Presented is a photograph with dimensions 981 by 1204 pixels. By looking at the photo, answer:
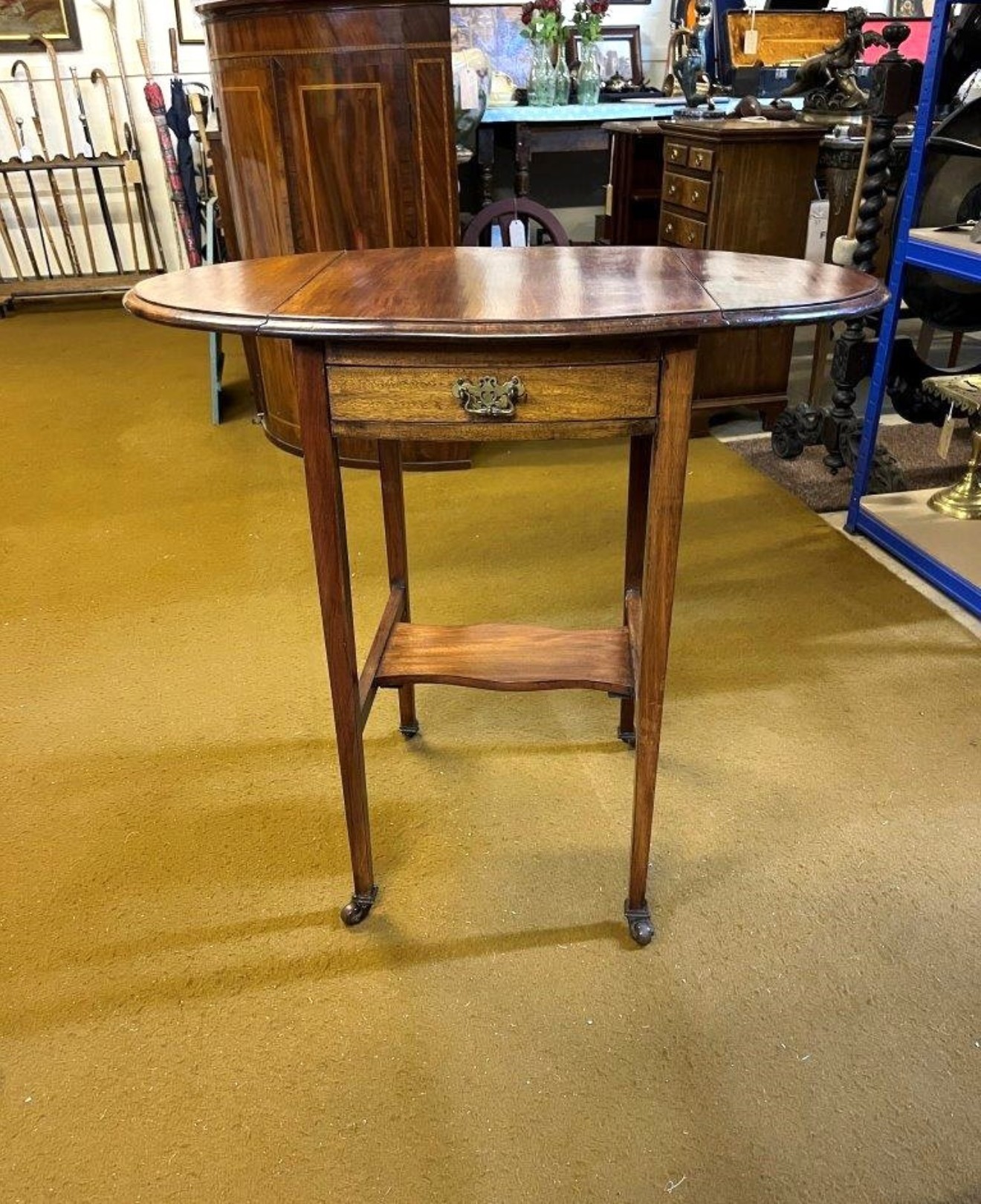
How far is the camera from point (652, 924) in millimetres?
1339

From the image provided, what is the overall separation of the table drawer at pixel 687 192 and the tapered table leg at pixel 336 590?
212 cm

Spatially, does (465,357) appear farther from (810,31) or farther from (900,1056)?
(810,31)

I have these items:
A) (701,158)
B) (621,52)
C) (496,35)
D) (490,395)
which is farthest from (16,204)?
(490,395)

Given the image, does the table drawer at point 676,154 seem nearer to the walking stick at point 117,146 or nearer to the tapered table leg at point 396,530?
the tapered table leg at point 396,530

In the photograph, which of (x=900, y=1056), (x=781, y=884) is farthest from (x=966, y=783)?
(x=900, y=1056)

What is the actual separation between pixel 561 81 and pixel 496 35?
63 centimetres

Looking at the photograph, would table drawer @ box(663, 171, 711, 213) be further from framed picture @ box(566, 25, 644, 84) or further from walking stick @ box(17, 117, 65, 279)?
walking stick @ box(17, 117, 65, 279)

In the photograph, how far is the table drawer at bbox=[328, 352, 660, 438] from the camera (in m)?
0.98

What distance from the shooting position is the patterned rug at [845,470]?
2.63 meters

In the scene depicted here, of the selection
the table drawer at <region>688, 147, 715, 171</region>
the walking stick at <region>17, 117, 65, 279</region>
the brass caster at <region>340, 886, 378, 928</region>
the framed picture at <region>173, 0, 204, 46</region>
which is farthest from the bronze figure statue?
the walking stick at <region>17, 117, 65, 279</region>

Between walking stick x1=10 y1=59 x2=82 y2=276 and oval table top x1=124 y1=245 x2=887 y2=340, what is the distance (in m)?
4.44

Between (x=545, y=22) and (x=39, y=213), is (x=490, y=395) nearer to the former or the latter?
(x=545, y=22)

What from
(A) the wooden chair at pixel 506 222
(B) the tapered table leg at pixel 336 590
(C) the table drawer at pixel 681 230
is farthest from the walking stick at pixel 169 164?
(B) the tapered table leg at pixel 336 590

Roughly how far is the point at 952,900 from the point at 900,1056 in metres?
0.30
